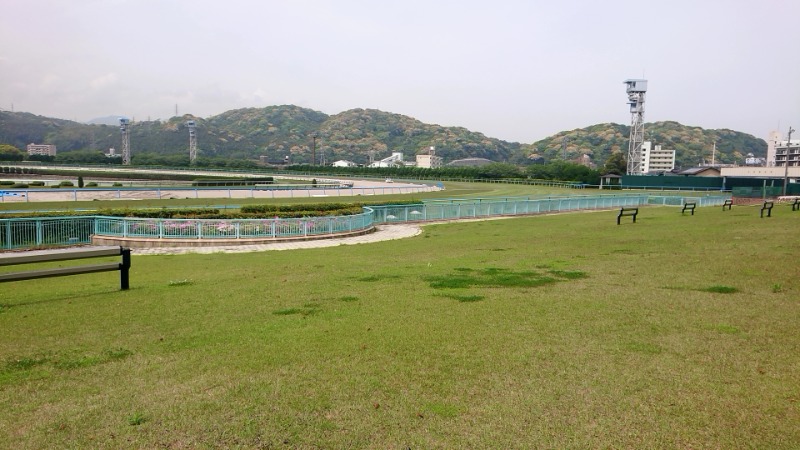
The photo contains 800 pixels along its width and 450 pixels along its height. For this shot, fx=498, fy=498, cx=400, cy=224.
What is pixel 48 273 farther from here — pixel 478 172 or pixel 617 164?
pixel 617 164

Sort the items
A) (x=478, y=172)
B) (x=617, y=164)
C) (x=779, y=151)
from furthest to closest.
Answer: (x=779, y=151)
(x=617, y=164)
(x=478, y=172)

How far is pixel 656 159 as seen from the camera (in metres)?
155

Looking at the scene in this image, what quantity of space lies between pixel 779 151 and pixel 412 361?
155 meters

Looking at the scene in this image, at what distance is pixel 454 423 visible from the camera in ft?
13.3

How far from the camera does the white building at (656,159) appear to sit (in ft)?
500

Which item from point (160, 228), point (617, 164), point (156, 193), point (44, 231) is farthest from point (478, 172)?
point (44, 231)

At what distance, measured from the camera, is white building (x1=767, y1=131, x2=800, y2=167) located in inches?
4368

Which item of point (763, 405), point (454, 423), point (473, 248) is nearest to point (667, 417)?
point (763, 405)

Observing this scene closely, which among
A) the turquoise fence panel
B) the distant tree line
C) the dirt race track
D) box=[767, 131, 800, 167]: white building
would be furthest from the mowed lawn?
box=[767, 131, 800, 167]: white building

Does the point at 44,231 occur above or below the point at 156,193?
below

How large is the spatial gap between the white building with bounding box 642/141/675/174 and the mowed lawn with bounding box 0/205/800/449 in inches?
6261

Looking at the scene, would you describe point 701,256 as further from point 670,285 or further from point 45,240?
point 45,240

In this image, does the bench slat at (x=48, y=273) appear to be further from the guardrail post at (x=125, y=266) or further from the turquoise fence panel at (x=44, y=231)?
the turquoise fence panel at (x=44, y=231)

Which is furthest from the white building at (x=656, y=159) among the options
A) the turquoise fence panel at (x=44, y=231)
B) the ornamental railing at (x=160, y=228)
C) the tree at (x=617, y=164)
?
the turquoise fence panel at (x=44, y=231)
